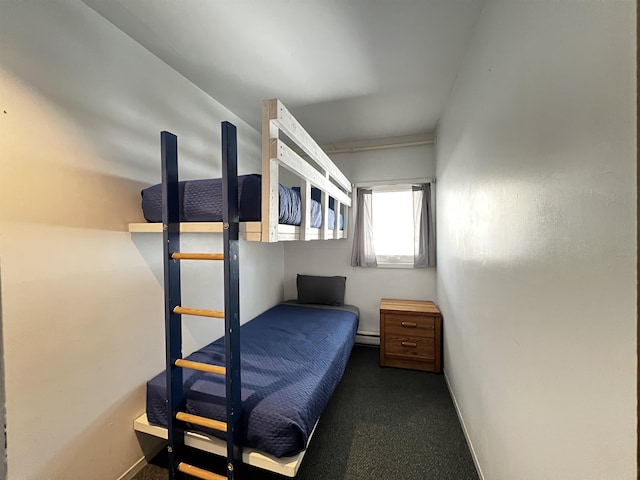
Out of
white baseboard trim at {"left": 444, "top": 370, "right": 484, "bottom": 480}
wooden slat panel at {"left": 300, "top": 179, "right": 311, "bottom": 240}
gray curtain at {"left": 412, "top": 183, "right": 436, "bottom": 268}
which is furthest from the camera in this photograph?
gray curtain at {"left": 412, "top": 183, "right": 436, "bottom": 268}

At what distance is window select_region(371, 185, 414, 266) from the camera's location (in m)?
3.16

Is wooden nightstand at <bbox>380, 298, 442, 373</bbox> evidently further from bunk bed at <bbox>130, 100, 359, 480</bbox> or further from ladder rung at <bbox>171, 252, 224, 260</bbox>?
ladder rung at <bbox>171, 252, 224, 260</bbox>

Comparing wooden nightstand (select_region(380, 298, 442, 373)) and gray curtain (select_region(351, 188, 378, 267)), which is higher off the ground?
gray curtain (select_region(351, 188, 378, 267))

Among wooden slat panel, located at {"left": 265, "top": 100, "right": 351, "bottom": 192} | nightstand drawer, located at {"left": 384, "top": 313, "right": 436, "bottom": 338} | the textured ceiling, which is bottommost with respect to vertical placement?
nightstand drawer, located at {"left": 384, "top": 313, "right": 436, "bottom": 338}

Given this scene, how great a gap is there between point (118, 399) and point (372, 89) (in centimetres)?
276

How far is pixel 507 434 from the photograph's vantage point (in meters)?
1.04

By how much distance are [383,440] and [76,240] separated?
217cm

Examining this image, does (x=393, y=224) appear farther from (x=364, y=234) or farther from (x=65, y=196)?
(x=65, y=196)

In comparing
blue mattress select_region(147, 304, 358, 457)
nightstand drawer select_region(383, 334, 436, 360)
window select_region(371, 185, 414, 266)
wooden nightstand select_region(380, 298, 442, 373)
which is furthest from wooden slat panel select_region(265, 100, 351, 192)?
nightstand drawer select_region(383, 334, 436, 360)

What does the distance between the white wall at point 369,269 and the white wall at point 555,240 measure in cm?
167

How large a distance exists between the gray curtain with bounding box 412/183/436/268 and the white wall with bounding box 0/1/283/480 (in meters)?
2.64

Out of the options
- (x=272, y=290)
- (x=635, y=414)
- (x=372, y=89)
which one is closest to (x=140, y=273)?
(x=272, y=290)

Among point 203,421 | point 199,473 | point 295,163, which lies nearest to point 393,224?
point 295,163

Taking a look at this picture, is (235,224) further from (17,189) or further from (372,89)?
(372,89)
